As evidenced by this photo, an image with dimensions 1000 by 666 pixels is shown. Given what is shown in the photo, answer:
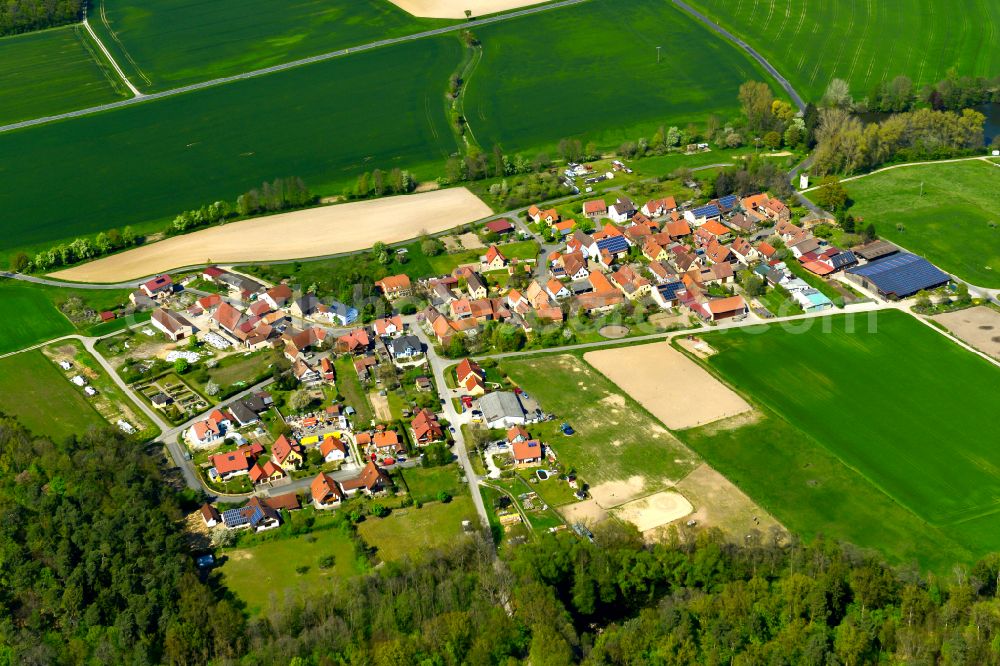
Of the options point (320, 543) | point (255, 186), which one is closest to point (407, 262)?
point (255, 186)

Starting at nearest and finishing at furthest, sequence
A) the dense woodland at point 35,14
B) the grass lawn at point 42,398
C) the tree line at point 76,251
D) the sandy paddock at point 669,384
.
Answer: the sandy paddock at point 669,384 < the grass lawn at point 42,398 < the tree line at point 76,251 < the dense woodland at point 35,14

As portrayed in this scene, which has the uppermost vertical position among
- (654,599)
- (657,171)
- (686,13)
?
(686,13)

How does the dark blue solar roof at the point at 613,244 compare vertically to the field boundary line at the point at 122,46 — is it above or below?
below

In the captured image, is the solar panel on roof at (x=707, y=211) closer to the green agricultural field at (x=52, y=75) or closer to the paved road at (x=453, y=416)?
the paved road at (x=453, y=416)

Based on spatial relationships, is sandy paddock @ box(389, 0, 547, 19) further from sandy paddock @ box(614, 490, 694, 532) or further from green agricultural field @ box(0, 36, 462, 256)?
sandy paddock @ box(614, 490, 694, 532)

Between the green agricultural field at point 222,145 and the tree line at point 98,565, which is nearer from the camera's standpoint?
the tree line at point 98,565

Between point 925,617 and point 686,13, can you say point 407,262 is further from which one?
point 686,13

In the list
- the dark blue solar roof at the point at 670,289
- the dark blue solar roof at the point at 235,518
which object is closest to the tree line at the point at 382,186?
the dark blue solar roof at the point at 670,289
